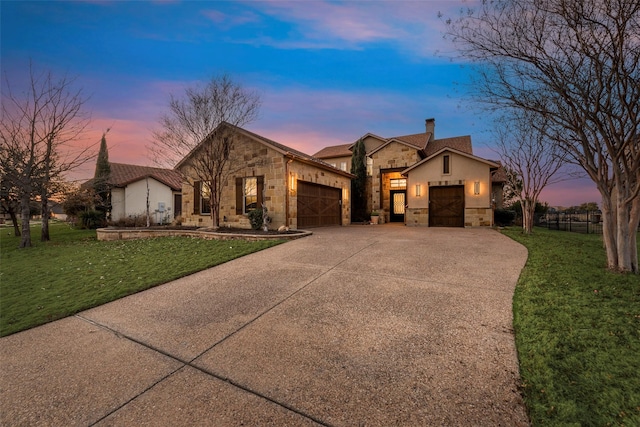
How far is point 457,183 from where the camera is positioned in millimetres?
14680

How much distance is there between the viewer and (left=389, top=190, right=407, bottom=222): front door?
69.9ft

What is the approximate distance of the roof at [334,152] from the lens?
79.2ft

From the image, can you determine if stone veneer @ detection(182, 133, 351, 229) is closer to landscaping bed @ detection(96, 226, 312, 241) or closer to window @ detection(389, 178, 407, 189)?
landscaping bed @ detection(96, 226, 312, 241)

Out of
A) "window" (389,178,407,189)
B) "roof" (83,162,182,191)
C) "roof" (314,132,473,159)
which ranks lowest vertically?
"window" (389,178,407,189)

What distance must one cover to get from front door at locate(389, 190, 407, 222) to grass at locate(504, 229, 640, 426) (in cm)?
1679

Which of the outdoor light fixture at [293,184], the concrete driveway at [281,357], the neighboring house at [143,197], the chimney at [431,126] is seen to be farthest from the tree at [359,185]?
the concrete driveway at [281,357]

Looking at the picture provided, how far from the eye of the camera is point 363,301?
3.84m

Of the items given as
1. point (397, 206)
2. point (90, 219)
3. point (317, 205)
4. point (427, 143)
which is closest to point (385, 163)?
point (397, 206)

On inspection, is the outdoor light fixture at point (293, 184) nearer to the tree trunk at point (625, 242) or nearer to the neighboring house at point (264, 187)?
the neighboring house at point (264, 187)

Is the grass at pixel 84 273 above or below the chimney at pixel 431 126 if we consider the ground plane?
below

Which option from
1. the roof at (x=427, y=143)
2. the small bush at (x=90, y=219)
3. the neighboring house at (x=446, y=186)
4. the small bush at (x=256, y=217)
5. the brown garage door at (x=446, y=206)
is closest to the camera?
the small bush at (x=256, y=217)

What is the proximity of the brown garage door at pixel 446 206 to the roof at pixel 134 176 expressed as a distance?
19.3 metres

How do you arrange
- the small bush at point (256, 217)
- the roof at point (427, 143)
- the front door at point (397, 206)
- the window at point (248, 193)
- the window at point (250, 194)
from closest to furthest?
the small bush at point (256, 217) → the window at point (248, 193) → the window at point (250, 194) → the roof at point (427, 143) → the front door at point (397, 206)

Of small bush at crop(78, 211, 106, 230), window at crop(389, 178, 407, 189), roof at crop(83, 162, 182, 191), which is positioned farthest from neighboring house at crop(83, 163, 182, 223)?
window at crop(389, 178, 407, 189)
